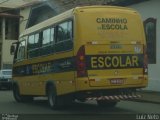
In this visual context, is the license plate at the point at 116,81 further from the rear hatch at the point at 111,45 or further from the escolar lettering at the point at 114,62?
the escolar lettering at the point at 114,62

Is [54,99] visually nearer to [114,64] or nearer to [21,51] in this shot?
[114,64]

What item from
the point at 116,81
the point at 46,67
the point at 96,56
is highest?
the point at 96,56

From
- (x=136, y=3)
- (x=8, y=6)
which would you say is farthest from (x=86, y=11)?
(x=8, y=6)

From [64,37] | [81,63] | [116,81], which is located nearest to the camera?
[81,63]

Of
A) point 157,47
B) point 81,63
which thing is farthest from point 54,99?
point 157,47

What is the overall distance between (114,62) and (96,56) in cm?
64

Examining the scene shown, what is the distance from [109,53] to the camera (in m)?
17.2

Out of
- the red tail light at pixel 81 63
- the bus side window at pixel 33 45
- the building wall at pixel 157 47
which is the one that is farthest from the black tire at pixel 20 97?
the building wall at pixel 157 47

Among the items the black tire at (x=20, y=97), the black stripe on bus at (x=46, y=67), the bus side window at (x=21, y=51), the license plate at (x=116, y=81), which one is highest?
the bus side window at (x=21, y=51)

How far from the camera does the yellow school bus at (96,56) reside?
16938mm

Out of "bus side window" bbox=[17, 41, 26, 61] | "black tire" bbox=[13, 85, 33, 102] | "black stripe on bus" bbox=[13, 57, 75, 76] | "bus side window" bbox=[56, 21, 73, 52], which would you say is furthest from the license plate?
"black tire" bbox=[13, 85, 33, 102]

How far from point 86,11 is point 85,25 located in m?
0.52

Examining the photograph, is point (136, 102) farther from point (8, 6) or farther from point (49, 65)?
point (8, 6)

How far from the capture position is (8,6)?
6712cm
